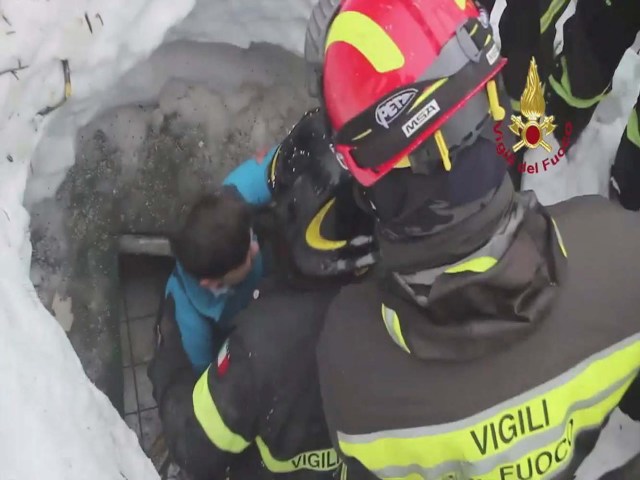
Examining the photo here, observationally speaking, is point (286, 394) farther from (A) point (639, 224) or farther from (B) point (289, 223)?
(A) point (639, 224)

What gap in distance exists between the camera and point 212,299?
1.86 m

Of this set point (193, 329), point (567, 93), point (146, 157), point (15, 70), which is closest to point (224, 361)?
point (193, 329)

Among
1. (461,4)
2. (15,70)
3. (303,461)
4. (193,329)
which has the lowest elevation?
(303,461)

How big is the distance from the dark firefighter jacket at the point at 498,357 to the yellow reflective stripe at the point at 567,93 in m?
1.13

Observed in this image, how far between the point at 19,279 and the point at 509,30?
1660mm

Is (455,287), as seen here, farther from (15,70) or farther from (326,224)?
(15,70)

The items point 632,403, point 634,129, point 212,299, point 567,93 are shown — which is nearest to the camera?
point 632,403

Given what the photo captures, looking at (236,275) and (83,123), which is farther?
(83,123)

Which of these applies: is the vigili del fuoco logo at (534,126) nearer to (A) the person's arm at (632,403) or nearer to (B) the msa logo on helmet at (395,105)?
(A) the person's arm at (632,403)

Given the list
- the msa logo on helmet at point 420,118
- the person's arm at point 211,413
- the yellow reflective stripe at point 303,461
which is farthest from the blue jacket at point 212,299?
the msa logo on helmet at point 420,118

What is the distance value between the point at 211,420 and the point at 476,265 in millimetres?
753

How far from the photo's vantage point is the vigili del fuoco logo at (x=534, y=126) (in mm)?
2266

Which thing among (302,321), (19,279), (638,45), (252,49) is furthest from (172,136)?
(638,45)

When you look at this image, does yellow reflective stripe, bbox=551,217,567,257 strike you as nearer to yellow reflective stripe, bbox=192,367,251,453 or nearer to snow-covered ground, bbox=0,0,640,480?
yellow reflective stripe, bbox=192,367,251,453
